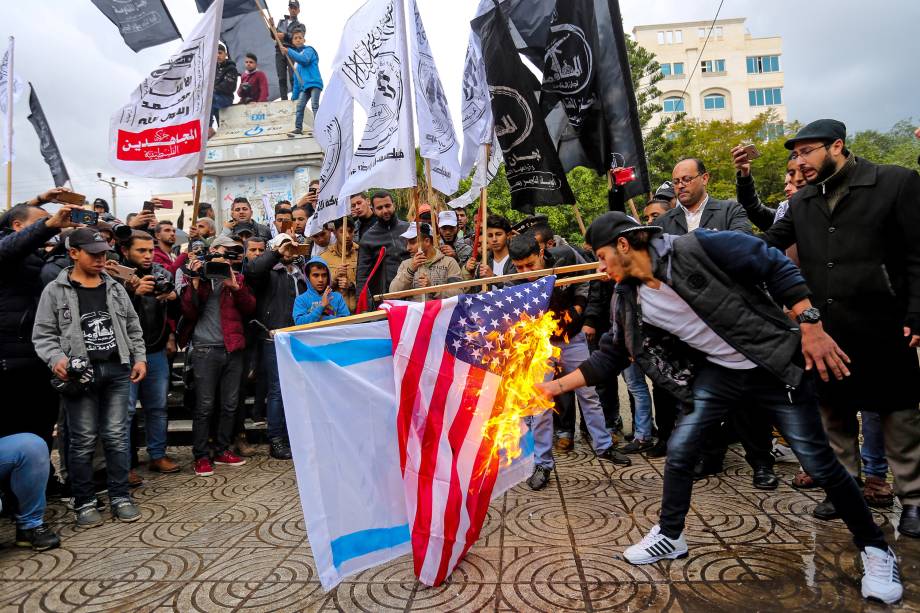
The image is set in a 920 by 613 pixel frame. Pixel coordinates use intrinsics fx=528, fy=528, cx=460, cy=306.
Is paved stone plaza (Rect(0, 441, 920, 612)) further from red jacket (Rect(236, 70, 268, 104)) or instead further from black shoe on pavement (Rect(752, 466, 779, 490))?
red jacket (Rect(236, 70, 268, 104))

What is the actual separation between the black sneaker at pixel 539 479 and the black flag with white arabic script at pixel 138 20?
703cm

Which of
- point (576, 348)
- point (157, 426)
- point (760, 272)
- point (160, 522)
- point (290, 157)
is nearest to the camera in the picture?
point (760, 272)

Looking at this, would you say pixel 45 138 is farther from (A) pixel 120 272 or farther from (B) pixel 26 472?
(B) pixel 26 472

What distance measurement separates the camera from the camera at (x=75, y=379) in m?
4.20

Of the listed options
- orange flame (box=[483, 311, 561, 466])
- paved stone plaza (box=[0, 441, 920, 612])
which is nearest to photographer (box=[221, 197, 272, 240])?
paved stone plaza (box=[0, 441, 920, 612])

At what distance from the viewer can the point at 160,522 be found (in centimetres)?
422

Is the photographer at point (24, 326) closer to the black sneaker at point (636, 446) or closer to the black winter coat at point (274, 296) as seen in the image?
the black winter coat at point (274, 296)

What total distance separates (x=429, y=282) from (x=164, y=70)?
3711mm

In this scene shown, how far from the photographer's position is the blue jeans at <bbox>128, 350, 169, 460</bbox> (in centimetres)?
542

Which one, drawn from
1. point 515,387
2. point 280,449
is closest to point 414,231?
point 280,449

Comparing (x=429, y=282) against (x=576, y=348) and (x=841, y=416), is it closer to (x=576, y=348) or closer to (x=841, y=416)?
(x=576, y=348)

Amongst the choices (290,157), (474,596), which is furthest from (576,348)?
(290,157)

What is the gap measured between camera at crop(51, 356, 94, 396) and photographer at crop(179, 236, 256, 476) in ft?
4.29

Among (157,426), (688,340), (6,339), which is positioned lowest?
(157,426)
